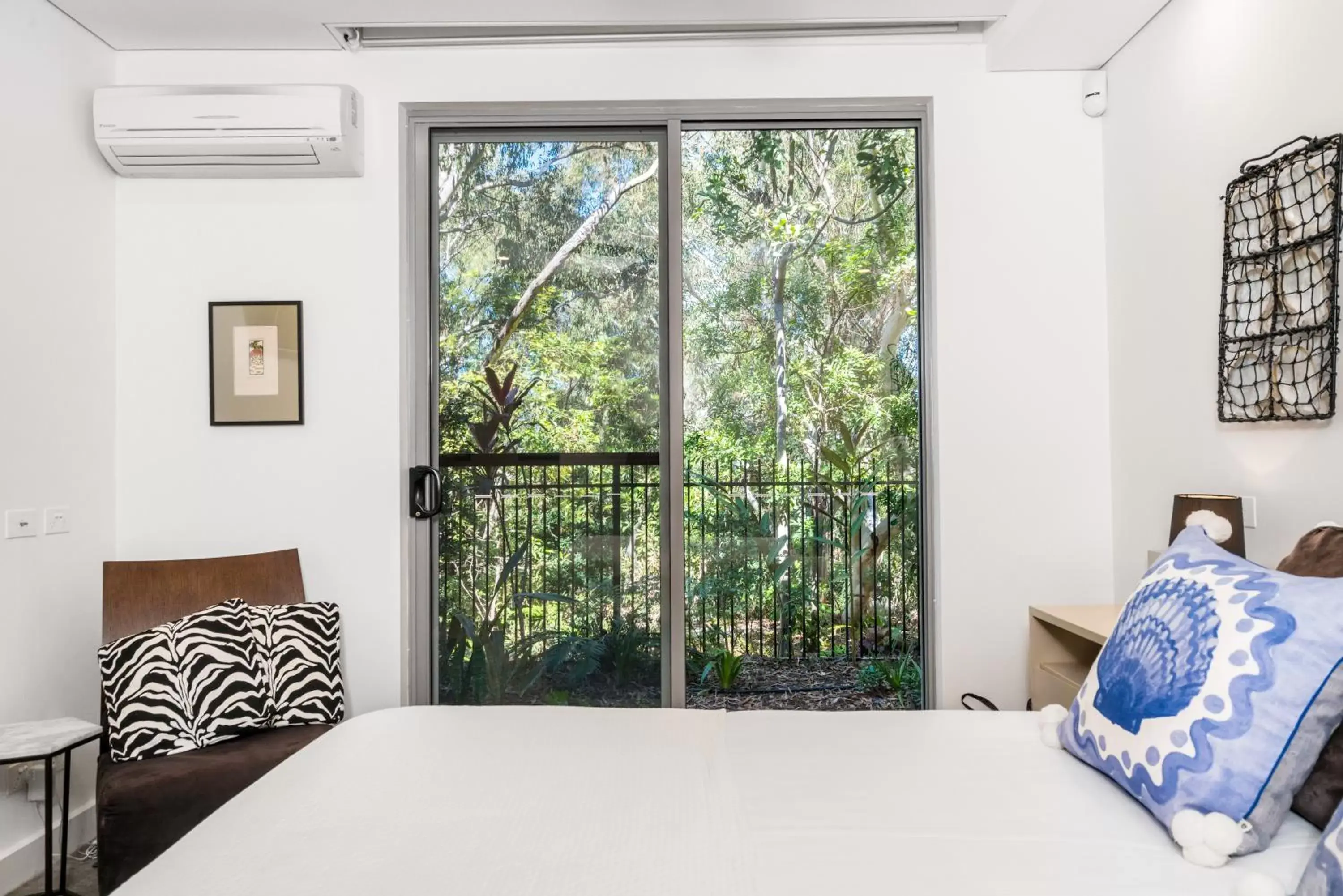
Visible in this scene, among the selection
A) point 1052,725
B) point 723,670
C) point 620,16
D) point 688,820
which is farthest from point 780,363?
point 688,820

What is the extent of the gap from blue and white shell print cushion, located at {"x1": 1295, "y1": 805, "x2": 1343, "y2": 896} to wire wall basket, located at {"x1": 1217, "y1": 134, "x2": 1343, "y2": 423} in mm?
1148

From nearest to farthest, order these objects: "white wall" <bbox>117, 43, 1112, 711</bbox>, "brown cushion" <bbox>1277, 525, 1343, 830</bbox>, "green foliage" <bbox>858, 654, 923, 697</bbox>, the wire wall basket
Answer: "brown cushion" <bbox>1277, 525, 1343, 830</bbox>, the wire wall basket, "white wall" <bbox>117, 43, 1112, 711</bbox>, "green foliage" <bbox>858, 654, 923, 697</bbox>

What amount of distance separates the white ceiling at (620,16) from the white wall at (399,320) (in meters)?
0.15

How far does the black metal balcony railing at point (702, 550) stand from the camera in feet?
9.42

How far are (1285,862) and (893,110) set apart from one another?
96.2 inches

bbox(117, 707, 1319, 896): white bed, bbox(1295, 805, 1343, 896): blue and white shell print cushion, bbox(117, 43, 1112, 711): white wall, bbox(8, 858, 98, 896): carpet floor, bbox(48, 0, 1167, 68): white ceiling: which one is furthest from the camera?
bbox(117, 43, 1112, 711): white wall

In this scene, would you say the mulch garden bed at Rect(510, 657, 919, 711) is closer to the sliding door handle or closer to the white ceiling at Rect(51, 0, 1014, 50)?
the sliding door handle

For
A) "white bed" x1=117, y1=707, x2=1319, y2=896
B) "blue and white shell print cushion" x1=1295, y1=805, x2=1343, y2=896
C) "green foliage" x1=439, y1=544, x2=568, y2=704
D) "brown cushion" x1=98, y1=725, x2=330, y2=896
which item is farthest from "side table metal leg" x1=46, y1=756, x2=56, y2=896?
"blue and white shell print cushion" x1=1295, y1=805, x2=1343, y2=896

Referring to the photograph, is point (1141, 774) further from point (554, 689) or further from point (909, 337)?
point (554, 689)

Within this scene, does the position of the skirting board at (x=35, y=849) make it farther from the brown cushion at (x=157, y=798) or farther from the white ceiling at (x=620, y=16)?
the white ceiling at (x=620, y=16)

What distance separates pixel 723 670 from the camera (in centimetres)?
288

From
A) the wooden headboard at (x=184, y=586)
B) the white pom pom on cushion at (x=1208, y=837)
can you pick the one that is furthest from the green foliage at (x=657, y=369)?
the white pom pom on cushion at (x=1208, y=837)

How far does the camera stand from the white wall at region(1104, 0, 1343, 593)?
185 centimetres

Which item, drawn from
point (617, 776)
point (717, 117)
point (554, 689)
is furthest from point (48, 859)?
point (717, 117)
